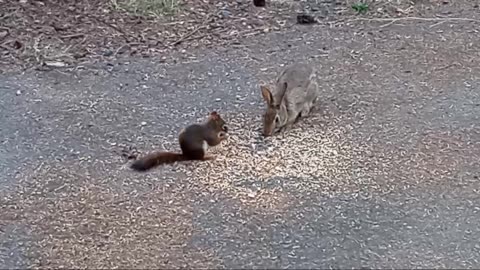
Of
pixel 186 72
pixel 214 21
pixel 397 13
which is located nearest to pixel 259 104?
pixel 186 72

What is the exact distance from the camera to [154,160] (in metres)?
4.40

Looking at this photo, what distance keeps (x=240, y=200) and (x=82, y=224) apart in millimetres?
747

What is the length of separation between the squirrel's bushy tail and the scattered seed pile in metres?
0.07

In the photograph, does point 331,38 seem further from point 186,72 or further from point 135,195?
point 135,195

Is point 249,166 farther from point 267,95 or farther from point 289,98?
point 289,98

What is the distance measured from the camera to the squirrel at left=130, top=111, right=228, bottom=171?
14.4 feet

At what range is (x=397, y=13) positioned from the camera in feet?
22.6

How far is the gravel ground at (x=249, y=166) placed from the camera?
145 inches

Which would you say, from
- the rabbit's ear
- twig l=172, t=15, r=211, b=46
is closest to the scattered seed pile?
the rabbit's ear

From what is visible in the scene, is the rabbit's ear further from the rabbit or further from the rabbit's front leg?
the rabbit's front leg

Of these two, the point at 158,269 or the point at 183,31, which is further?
the point at 183,31

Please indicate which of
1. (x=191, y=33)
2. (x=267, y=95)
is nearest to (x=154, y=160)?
(x=267, y=95)

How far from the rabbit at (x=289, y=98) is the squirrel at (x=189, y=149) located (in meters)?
0.39

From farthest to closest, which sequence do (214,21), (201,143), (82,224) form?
(214,21)
(201,143)
(82,224)
